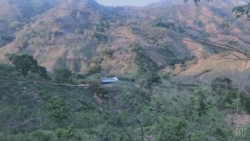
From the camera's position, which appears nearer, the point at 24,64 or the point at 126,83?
the point at 126,83

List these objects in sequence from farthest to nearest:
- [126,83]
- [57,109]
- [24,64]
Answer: [24,64] < [57,109] < [126,83]

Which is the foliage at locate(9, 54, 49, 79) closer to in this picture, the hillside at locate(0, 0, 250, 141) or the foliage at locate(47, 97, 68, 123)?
the hillside at locate(0, 0, 250, 141)

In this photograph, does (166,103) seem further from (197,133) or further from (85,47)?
(85,47)

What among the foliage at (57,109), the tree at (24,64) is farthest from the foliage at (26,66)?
the foliage at (57,109)

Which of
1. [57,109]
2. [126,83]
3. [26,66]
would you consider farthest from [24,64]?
[126,83]

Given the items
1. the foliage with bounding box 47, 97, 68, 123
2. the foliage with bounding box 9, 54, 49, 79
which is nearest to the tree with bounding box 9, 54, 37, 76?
the foliage with bounding box 9, 54, 49, 79

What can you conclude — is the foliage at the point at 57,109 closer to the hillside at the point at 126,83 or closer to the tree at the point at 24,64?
the hillside at the point at 126,83

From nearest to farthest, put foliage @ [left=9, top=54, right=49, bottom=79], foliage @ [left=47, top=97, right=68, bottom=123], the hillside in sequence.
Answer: the hillside, foliage @ [left=47, top=97, right=68, bottom=123], foliage @ [left=9, top=54, right=49, bottom=79]

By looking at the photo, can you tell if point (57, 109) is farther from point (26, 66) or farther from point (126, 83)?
point (126, 83)

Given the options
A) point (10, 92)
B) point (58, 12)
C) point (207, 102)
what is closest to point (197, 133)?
point (207, 102)

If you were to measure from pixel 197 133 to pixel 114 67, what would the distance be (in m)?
38.2

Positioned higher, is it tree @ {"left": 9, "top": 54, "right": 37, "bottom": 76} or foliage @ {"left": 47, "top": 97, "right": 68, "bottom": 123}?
tree @ {"left": 9, "top": 54, "right": 37, "bottom": 76}

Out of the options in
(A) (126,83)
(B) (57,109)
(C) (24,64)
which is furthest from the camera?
(C) (24,64)

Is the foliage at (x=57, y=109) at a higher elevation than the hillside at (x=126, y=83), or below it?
below
